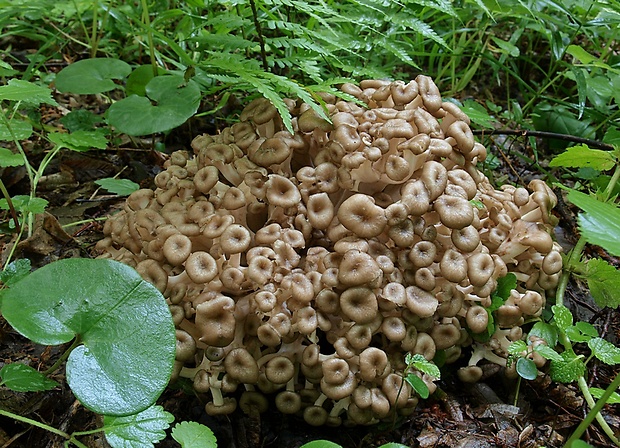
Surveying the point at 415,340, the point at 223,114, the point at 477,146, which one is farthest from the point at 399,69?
the point at 415,340

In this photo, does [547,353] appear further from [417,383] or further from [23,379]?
[23,379]

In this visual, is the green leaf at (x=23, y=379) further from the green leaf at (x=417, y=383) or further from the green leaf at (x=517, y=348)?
the green leaf at (x=517, y=348)

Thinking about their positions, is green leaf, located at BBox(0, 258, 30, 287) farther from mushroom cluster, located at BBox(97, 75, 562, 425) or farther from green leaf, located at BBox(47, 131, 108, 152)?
green leaf, located at BBox(47, 131, 108, 152)

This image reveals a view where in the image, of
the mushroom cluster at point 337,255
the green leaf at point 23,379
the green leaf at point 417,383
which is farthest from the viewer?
the mushroom cluster at point 337,255

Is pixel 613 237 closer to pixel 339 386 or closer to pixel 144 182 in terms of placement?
pixel 339 386

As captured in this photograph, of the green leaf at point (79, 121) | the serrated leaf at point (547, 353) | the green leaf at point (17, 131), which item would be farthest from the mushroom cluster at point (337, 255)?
the green leaf at point (79, 121)

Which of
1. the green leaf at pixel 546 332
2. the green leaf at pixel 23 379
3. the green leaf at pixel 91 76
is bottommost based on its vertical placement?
the green leaf at pixel 23 379
